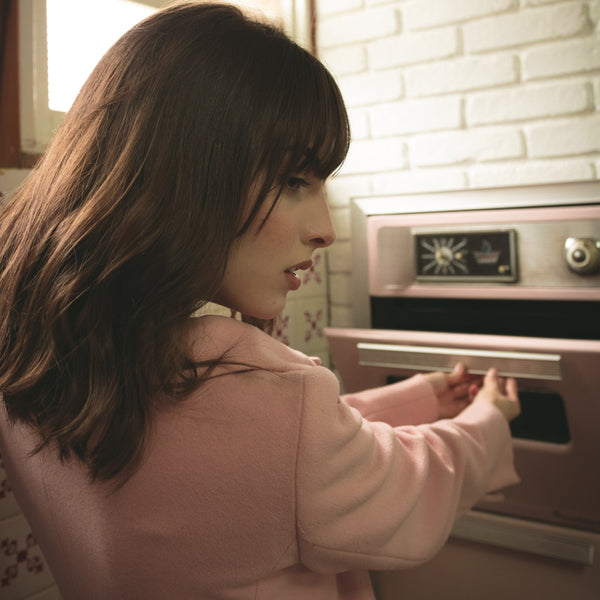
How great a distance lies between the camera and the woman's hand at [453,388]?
3.31ft

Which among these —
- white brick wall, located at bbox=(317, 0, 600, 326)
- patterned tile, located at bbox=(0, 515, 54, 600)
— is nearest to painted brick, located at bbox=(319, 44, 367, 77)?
white brick wall, located at bbox=(317, 0, 600, 326)

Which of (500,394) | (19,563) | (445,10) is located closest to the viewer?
(19,563)

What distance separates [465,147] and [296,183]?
693 mm

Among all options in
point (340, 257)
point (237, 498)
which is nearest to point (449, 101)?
point (340, 257)

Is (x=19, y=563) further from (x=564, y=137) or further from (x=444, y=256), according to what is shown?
(x=564, y=137)

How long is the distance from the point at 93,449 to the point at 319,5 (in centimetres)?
115

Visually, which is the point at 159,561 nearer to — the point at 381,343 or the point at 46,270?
the point at 46,270

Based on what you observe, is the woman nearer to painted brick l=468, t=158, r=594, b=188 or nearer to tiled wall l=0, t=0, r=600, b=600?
tiled wall l=0, t=0, r=600, b=600

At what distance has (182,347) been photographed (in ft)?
1.70

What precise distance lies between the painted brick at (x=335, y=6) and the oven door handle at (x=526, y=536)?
3.49ft

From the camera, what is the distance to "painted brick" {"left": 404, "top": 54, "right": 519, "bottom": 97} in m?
1.11

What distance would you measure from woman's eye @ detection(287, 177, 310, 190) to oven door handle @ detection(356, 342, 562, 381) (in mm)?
540

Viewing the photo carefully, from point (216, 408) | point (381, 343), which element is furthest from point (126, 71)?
point (381, 343)

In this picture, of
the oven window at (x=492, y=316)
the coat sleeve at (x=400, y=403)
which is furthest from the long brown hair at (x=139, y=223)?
the oven window at (x=492, y=316)
